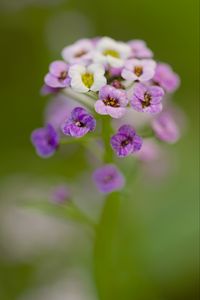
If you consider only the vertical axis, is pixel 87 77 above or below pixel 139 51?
below

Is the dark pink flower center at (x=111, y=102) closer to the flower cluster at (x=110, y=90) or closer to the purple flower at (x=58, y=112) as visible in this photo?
the flower cluster at (x=110, y=90)

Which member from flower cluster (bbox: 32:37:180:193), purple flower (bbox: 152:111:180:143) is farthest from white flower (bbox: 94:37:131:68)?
purple flower (bbox: 152:111:180:143)

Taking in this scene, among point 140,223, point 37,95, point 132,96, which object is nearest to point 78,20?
point 37,95

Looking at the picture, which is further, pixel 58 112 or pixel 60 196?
pixel 58 112

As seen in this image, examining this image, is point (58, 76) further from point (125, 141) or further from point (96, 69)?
point (125, 141)

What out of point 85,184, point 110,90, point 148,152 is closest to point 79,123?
point 110,90

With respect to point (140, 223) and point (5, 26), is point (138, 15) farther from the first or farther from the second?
point (140, 223)

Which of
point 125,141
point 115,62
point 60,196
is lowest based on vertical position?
point 60,196

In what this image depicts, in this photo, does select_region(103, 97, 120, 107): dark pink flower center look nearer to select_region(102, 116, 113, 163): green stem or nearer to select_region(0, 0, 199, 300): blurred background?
select_region(102, 116, 113, 163): green stem

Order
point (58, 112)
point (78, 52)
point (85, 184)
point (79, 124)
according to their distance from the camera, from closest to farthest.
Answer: point (79, 124) < point (78, 52) < point (58, 112) < point (85, 184)
